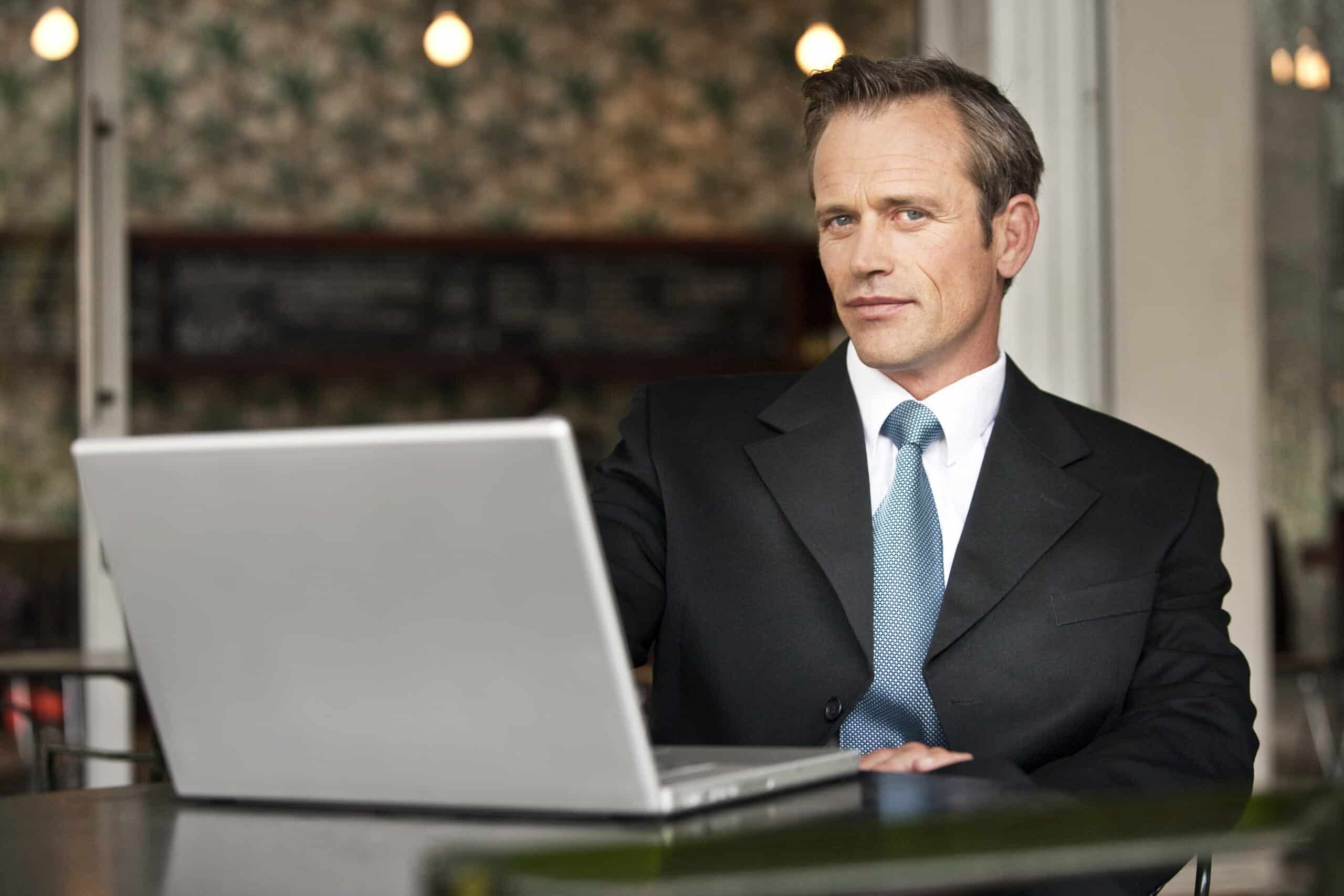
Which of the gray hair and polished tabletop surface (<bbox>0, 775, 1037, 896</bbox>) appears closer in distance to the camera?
polished tabletop surface (<bbox>0, 775, 1037, 896</bbox>)

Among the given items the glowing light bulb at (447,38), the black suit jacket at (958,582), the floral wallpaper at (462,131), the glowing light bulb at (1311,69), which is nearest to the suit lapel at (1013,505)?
the black suit jacket at (958,582)

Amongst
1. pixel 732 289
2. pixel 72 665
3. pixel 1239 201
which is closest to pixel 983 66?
pixel 1239 201

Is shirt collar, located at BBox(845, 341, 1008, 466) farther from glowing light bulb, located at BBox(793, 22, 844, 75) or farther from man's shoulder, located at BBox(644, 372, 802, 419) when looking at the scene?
glowing light bulb, located at BBox(793, 22, 844, 75)

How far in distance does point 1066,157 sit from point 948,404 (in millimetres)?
1648

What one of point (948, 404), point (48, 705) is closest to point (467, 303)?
point (48, 705)

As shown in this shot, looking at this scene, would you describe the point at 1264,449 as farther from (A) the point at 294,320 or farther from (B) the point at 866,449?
(A) the point at 294,320

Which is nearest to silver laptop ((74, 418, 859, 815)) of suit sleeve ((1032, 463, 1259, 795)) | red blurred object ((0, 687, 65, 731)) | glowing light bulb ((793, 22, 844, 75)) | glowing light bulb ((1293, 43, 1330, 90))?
suit sleeve ((1032, 463, 1259, 795))

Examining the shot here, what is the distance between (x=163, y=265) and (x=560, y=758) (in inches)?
252

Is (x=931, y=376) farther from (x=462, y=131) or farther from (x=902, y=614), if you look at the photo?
(x=462, y=131)

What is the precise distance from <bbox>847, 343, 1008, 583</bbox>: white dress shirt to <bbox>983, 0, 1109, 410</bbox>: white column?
1491mm

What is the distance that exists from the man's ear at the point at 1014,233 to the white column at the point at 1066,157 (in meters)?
1.41

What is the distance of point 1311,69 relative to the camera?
4324 millimetres

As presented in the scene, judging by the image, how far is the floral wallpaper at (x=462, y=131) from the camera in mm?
7078

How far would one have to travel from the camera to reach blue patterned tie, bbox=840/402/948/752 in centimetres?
141
